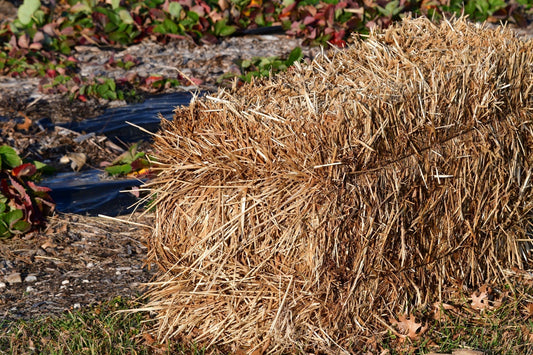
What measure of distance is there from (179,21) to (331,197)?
6.27 m

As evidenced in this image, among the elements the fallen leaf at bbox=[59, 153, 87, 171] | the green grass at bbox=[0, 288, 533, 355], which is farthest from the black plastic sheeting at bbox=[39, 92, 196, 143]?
the green grass at bbox=[0, 288, 533, 355]

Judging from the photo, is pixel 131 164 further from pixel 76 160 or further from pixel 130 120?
pixel 130 120

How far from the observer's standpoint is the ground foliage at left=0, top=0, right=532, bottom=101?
27.6 feet

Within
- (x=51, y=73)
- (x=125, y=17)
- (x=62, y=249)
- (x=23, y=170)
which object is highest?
(x=23, y=170)

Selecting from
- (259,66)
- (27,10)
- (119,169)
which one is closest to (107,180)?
(119,169)

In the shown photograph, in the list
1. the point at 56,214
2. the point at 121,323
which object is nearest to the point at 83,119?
the point at 56,214

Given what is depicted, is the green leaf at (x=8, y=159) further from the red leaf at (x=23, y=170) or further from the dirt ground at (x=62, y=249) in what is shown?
the dirt ground at (x=62, y=249)

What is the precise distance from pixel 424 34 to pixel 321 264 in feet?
5.92

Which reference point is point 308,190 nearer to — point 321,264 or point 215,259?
point 321,264

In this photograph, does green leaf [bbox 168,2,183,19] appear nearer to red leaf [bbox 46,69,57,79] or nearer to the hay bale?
red leaf [bbox 46,69,57,79]

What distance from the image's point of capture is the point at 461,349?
340 centimetres

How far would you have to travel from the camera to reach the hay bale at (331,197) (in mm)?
3277

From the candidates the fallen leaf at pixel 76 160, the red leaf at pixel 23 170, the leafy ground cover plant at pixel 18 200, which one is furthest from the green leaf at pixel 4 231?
the fallen leaf at pixel 76 160

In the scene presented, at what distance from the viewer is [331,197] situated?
127 inches
